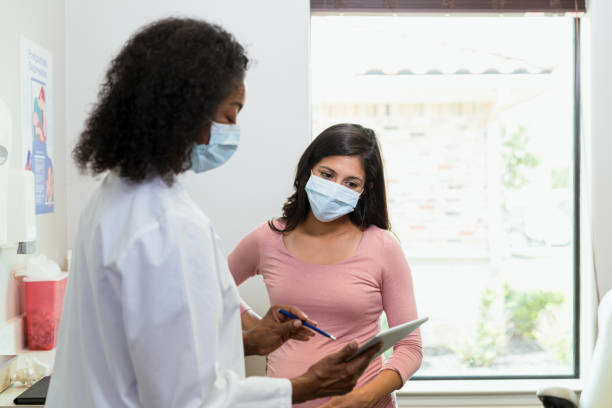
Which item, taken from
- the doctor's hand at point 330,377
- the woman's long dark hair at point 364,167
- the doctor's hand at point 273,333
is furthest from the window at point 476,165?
the doctor's hand at point 330,377

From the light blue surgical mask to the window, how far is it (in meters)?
1.15

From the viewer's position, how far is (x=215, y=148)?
943mm

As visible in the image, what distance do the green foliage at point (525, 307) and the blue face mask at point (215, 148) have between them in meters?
2.40

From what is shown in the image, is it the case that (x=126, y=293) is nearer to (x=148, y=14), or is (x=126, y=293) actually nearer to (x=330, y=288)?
(x=330, y=288)

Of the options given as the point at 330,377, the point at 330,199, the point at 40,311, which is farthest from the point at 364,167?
the point at 40,311

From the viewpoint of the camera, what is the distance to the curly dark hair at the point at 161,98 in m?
0.83

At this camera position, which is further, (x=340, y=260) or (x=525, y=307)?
(x=525, y=307)

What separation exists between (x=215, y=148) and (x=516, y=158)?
237 centimetres

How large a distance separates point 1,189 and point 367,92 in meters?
1.83

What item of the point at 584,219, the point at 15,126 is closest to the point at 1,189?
the point at 15,126

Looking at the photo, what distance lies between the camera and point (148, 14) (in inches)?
96.3

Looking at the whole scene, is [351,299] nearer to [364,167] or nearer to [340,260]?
[340,260]

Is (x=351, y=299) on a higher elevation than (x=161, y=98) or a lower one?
lower

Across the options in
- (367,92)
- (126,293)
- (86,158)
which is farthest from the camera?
(367,92)
